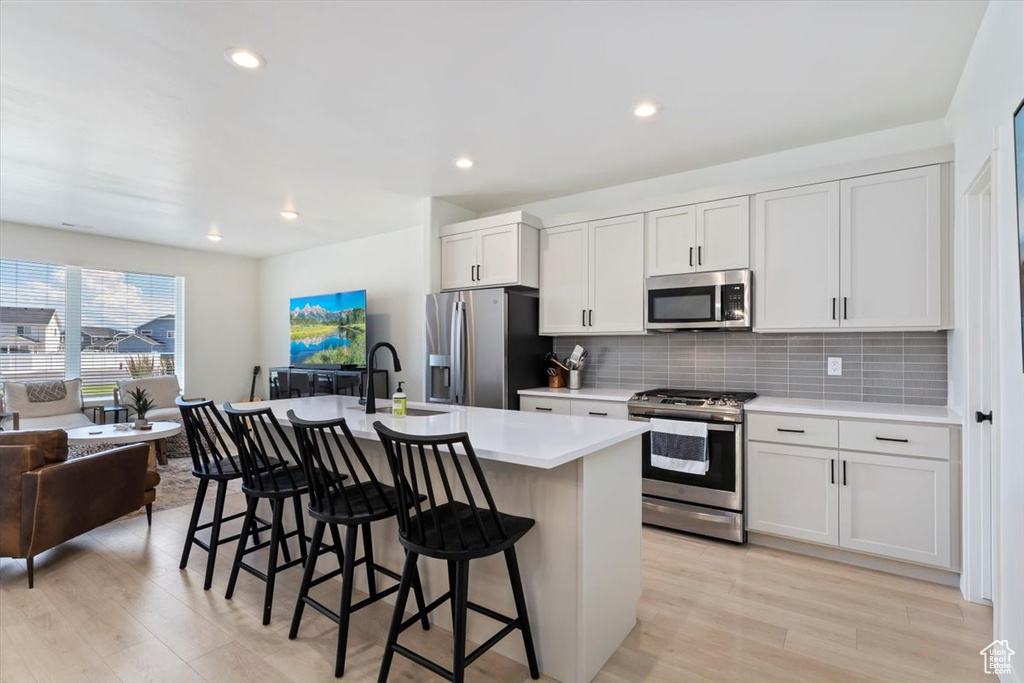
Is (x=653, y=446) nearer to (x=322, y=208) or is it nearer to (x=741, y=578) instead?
(x=741, y=578)

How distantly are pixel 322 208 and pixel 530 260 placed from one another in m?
2.26

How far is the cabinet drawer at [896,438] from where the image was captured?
2.59 m

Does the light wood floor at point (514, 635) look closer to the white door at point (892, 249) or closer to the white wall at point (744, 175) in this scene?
the white door at point (892, 249)

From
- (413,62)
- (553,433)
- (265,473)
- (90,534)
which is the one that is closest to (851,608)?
(553,433)

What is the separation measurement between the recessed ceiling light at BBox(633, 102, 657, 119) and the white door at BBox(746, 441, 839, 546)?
82.9 inches

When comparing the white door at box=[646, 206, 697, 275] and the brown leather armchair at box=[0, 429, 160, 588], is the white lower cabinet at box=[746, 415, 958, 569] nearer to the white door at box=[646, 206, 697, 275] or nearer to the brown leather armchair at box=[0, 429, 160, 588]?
the white door at box=[646, 206, 697, 275]

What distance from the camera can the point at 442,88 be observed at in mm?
2594

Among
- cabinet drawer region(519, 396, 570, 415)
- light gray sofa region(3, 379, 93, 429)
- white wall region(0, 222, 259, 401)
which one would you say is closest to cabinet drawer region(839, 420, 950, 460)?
cabinet drawer region(519, 396, 570, 415)

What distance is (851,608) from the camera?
240 cm

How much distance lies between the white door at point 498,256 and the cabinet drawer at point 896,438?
2534 mm

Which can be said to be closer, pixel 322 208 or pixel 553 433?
pixel 553 433

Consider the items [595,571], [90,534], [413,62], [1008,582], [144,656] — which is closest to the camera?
[1008,582]

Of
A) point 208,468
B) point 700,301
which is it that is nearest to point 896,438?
point 700,301

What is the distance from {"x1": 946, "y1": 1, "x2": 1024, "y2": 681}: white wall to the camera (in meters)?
1.60
